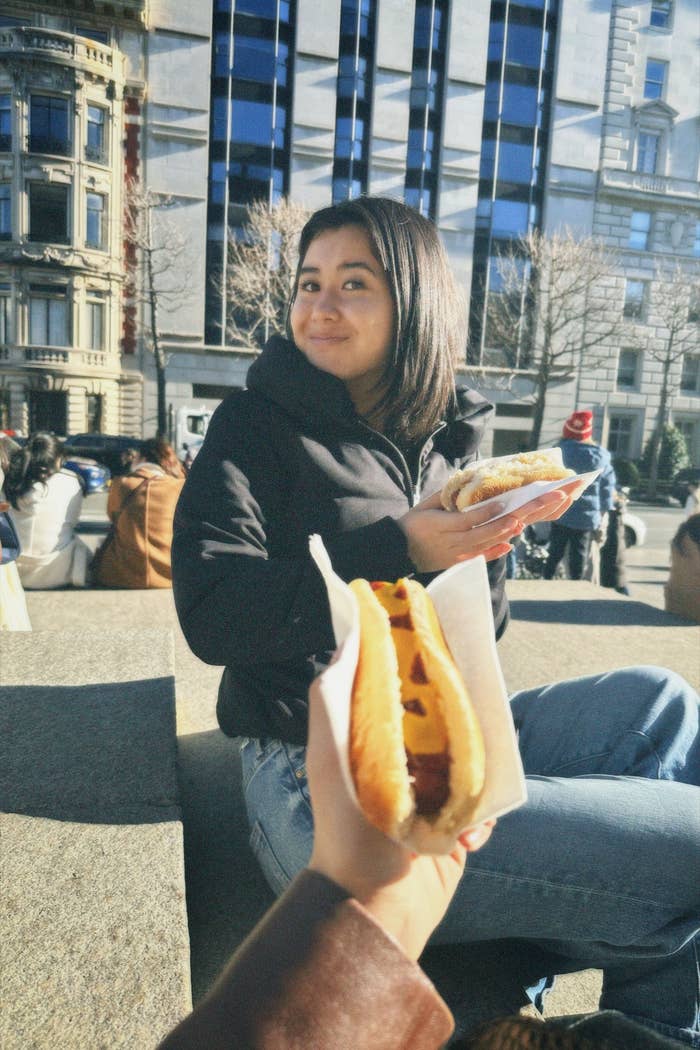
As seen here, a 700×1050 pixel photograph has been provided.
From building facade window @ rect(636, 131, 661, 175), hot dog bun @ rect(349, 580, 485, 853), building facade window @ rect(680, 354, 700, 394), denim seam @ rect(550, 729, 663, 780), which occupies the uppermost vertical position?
building facade window @ rect(636, 131, 661, 175)

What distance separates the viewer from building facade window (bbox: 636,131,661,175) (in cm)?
2781

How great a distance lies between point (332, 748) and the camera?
2.19 feet

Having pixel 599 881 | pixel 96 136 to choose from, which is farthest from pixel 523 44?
pixel 599 881

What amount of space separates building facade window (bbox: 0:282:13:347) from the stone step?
27.0 m

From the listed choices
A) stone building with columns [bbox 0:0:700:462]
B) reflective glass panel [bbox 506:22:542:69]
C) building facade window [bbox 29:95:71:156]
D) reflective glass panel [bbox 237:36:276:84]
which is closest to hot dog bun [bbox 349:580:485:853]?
stone building with columns [bbox 0:0:700:462]

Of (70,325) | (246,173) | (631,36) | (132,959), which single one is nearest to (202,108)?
(246,173)

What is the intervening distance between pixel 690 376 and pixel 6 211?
2682 centimetres

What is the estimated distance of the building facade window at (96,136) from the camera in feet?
79.5

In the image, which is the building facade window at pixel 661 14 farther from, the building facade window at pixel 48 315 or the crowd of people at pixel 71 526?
the crowd of people at pixel 71 526

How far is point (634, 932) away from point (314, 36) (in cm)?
2761

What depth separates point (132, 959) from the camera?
1.14 meters

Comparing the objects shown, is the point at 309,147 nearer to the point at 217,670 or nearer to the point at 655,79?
the point at 655,79

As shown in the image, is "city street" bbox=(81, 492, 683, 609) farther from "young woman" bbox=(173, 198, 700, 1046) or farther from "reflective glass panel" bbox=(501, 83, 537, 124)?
"reflective glass panel" bbox=(501, 83, 537, 124)

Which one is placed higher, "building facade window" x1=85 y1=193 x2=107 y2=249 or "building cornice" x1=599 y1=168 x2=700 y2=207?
"building cornice" x1=599 y1=168 x2=700 y2=207
